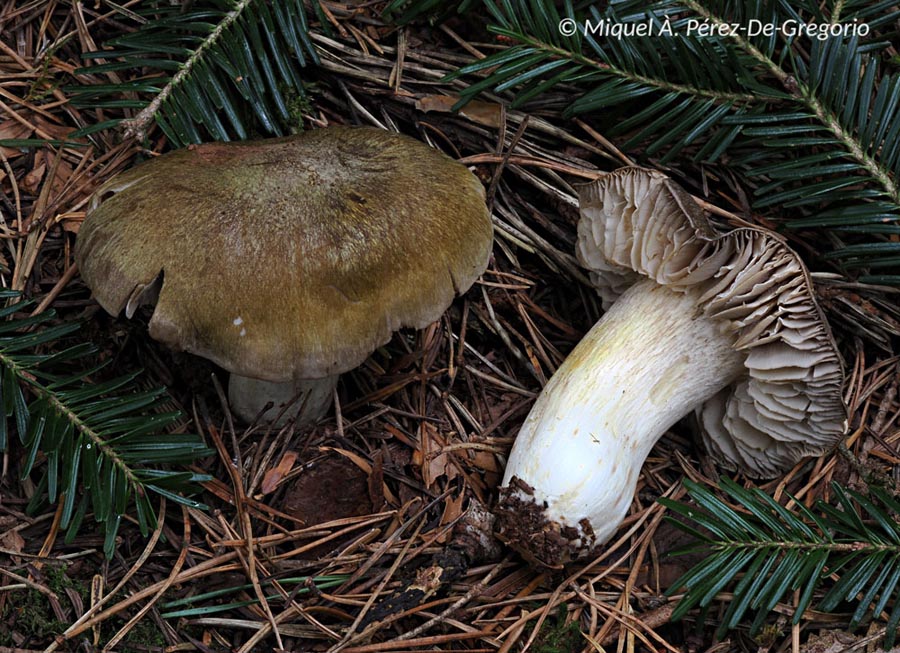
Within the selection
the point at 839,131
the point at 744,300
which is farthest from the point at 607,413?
the point at 839,131

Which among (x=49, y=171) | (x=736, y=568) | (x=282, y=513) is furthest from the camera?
(x=49, y=171)

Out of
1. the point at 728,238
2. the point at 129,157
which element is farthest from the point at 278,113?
the point at 728,238

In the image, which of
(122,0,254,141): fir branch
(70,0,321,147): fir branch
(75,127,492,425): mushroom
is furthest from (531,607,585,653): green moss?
(122,0,254,141): fir branch

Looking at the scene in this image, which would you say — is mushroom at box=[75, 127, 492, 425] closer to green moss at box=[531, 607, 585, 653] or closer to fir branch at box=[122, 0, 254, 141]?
fir branch at box=[122, 0, 254, 141]

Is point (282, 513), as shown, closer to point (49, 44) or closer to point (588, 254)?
point (588, 254)

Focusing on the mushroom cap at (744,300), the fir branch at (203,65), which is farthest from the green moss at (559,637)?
the fir branch at (203,65)
